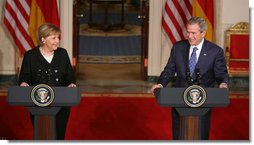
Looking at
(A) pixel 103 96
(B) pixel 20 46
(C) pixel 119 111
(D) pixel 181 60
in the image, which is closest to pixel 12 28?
(B) pixel 20 46

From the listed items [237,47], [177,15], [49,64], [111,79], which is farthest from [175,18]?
[49,64]

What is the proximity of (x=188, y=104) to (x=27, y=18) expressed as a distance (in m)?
5.24

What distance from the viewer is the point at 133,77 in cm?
977

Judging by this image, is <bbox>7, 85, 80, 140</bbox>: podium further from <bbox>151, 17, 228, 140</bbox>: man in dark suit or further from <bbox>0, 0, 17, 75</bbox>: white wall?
<bbox>0, 0, 17, 75</bbox>: white wall

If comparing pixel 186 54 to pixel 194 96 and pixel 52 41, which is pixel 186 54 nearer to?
pixel 194 96

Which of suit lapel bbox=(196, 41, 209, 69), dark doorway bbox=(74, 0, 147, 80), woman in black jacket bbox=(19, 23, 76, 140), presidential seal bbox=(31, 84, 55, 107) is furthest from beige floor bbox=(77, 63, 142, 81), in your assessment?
presidential seal bbox=(31, 84, 55, 107)

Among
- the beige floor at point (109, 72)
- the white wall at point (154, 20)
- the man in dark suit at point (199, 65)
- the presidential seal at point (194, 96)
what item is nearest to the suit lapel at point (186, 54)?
the man in dark suit at point (199, 65)

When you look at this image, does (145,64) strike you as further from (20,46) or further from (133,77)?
(20,46)

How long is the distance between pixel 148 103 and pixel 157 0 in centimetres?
221

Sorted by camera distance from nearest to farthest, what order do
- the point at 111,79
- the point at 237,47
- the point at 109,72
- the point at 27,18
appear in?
the point at 27,18 < the point at 237,47 < the point at 111,79 < the point at 109,72

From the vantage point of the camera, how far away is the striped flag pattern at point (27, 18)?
321 inches

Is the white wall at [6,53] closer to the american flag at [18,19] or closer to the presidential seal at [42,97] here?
the american flag at [18,19]

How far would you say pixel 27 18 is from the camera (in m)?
8.21

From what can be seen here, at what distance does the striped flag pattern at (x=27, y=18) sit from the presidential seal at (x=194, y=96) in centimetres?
501
